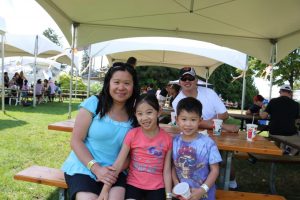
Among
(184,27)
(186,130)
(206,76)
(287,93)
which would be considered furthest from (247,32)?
(206,76)

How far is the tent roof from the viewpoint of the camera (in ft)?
20.6

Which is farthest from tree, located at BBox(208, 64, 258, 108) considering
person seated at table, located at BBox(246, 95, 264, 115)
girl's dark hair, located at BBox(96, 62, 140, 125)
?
girl's dark hair, located at BBox(96, 62, 140, 125)

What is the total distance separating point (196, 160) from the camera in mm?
2588

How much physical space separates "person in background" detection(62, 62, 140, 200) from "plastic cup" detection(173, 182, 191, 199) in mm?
394

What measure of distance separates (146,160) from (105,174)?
1.07ft

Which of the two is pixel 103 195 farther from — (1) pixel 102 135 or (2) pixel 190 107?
(2) pixel 190 107

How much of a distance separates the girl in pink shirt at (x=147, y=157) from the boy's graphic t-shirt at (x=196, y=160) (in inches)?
4.2

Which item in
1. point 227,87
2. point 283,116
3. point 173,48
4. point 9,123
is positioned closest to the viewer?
point 283,116

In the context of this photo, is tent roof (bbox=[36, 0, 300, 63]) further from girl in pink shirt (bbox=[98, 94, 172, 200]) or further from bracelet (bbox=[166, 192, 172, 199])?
bracelet (bbox=[166, 192, 172, 199])

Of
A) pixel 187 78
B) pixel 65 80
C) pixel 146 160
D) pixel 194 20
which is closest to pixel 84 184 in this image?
pixel 146 160

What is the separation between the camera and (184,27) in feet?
25.7

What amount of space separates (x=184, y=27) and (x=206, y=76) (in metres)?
10.9

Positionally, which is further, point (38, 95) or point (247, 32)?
point (38, 95)

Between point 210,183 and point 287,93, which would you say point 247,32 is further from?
point 210,183
